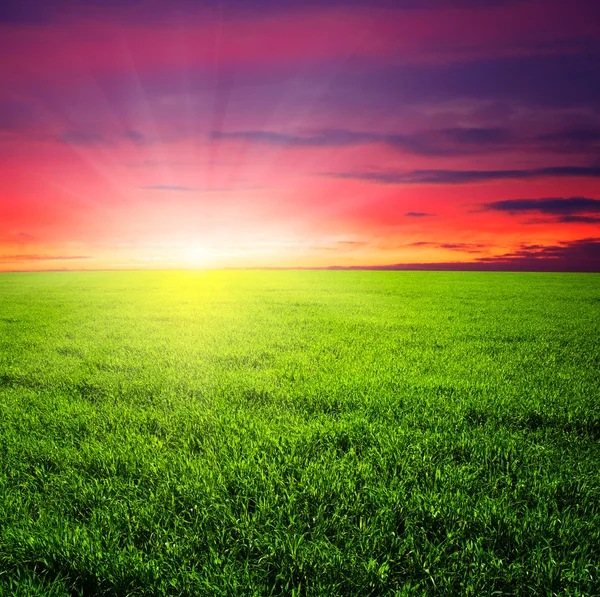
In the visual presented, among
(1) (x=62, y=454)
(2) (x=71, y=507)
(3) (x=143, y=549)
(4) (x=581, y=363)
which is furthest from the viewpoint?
(4) (x=581, y=363)

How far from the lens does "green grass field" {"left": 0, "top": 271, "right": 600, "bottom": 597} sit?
228cm

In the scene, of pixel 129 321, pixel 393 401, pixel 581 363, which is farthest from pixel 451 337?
pixel 129 321

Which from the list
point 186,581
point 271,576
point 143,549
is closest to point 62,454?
point 143,549

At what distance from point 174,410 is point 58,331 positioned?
8158mm

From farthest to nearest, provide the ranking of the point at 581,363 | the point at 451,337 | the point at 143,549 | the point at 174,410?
the point at 451,337 → the point at 581,363 → the point at 174,410 → the point at 143,549

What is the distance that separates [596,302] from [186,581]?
71.6 feet

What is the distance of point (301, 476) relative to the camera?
3145 millimetres

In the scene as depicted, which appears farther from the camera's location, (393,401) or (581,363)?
(581,363)

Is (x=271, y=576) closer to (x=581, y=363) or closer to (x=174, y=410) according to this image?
(x=174, y=410)

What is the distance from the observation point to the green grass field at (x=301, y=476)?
2.28 meters

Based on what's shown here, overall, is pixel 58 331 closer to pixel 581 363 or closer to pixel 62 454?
pixel 62 454

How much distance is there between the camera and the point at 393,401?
4.78m

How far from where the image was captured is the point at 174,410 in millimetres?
4660

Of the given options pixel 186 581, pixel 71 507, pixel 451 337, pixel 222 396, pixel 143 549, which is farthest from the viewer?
pixel 451 337
